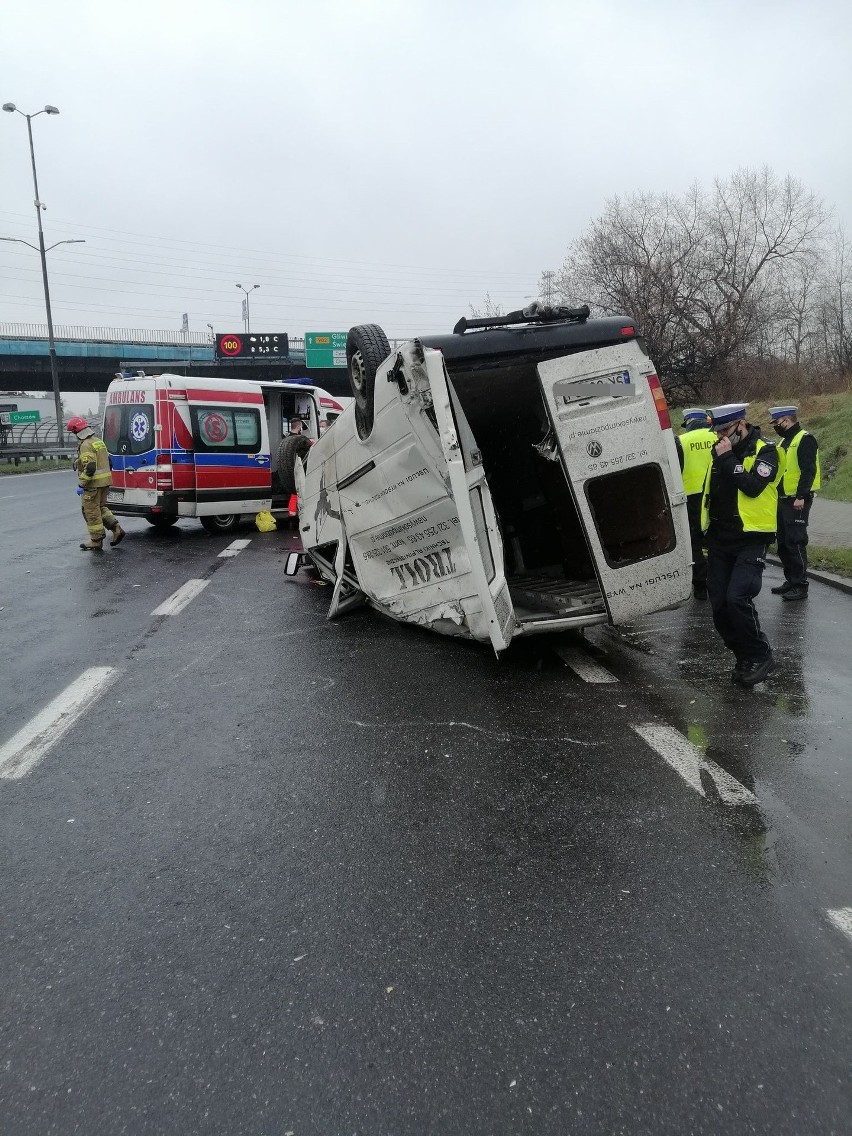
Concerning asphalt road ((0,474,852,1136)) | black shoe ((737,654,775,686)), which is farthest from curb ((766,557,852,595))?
black shoe ((737,654,775,686))

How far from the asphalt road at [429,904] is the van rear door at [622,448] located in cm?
67

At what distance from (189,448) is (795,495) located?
29.0 feet

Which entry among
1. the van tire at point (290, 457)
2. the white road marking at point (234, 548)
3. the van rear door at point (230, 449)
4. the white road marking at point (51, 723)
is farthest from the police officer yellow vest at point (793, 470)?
the van rear door at point (230, 449)

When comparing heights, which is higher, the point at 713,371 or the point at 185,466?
the point at 713,371

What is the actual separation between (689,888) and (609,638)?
3962 mm

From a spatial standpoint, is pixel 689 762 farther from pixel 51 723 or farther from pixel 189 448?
pixel 189 448

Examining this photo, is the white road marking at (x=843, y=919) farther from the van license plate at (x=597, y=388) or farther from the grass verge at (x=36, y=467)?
the grass verge at (x=36, y=467)

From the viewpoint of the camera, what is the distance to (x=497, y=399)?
7281mm

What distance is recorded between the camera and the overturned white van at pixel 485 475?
524 cm

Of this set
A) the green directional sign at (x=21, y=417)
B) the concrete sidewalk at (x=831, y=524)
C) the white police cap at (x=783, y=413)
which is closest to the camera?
the white police cap at (x=783, y=413)

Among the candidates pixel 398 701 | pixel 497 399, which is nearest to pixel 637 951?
pixel 398 701

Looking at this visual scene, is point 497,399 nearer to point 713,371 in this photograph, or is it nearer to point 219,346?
point 713,371

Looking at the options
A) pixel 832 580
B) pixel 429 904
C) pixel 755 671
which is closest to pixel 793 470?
pixel 832 580

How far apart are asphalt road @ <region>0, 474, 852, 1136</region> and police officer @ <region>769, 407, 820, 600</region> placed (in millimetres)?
2848
